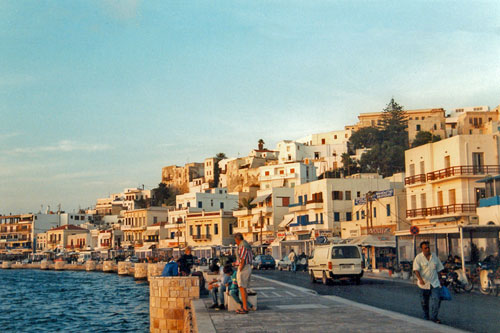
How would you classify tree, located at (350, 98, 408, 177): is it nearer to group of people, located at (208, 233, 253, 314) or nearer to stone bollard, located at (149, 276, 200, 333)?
stone bollard, located at (149, 276, 200, 333)

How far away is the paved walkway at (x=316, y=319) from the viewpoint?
1167cm

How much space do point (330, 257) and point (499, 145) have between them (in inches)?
961

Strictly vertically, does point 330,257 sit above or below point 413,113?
below

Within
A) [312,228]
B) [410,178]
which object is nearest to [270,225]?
[312,228]

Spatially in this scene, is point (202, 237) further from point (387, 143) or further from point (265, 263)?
point (387, 143)

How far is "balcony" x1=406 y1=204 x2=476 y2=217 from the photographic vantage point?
43.1 meters

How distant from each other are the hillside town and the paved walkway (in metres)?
11.2

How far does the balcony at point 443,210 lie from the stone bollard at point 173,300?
29354 mm

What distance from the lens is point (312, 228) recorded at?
63.7 meters

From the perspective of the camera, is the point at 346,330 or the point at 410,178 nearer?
the point at 346,330

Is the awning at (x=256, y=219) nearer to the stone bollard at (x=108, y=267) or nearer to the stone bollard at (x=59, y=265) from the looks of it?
the stone bollard at (x=108, y=267)

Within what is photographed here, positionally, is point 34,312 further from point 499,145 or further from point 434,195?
point 499,145

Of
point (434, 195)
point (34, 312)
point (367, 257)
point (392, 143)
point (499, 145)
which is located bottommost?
point (34, 312)

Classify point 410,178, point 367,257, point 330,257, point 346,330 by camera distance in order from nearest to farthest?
point 346,330 → point 330,257 → point 367,257 → point 410,178
